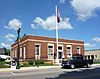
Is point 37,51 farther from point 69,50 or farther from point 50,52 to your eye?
point 69,50

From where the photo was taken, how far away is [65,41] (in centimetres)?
5456

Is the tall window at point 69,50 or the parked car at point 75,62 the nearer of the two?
the parked car at point 75,62

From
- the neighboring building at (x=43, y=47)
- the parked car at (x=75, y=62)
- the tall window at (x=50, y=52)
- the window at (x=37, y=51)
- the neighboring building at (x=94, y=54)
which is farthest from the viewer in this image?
the neighboring building at (x=94, y=54)

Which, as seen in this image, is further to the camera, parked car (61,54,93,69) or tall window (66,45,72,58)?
tall window (66,45,72,58)

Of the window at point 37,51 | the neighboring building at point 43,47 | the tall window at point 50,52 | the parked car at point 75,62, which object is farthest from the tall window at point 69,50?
the parked car at point 75,62

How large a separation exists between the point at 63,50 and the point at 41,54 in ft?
20.3

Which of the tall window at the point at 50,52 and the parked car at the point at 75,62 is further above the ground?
the tall window at the point at 50,52

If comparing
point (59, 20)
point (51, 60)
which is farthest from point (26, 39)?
point (59, 20)

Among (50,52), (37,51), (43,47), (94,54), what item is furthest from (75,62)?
(94,54)

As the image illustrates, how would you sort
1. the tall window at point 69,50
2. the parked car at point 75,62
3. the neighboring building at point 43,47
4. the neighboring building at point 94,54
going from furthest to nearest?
the neighboring building at point 94,54
the tall window at point 69,50
the neighboring building at point 43,47
the parked car at point 75,62

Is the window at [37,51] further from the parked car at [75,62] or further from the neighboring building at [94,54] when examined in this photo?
the neighboring building at [94,54]

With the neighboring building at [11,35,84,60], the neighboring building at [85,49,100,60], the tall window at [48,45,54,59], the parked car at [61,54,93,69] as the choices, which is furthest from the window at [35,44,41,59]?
the neighboring building at [85,49,100,60]

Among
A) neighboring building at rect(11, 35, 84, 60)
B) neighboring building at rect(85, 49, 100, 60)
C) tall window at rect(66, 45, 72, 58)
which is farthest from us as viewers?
neighboring building at rect(85, 49, 100, 60)

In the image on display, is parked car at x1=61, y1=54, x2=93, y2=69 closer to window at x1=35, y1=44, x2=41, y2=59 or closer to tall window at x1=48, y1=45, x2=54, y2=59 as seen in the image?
window at x1=35, y1=44, x2=41, y2=59
